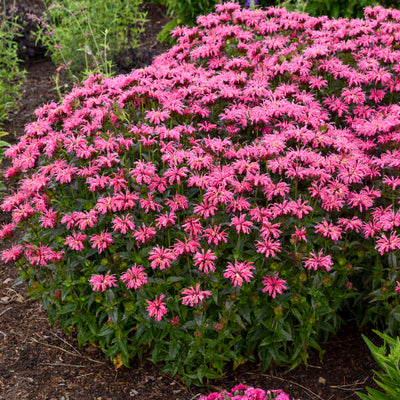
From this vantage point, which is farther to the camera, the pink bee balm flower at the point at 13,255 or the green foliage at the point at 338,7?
the green foliage at the point at 338,7

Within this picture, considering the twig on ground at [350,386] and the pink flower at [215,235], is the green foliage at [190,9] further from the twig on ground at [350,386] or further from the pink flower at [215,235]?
the twig on ground at [350,386]

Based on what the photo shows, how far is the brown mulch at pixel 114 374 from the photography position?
311 centimetres

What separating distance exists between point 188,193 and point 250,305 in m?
0.71

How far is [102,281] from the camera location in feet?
9.32

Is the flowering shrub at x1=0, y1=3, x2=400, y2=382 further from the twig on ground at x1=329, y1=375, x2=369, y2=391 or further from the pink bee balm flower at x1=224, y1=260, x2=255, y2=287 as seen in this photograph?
the twig on ground at x1=329, y1=375, x2=369, y2=391

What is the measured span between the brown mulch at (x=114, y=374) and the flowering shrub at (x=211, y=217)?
0.12 metres

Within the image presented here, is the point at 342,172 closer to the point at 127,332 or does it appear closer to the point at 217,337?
the point at 217,337

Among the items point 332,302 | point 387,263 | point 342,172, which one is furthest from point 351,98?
point 332,302

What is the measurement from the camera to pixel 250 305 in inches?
116

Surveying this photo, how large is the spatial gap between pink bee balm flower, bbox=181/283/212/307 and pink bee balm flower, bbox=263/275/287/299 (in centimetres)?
30

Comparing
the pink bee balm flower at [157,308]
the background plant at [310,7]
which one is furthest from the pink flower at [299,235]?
the background plant at [310,7]

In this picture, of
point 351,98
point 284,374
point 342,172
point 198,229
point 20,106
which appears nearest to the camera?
point 198,229

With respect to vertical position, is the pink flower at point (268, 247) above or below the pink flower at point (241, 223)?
below

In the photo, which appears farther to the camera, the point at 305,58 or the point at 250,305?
the point at 305,58
